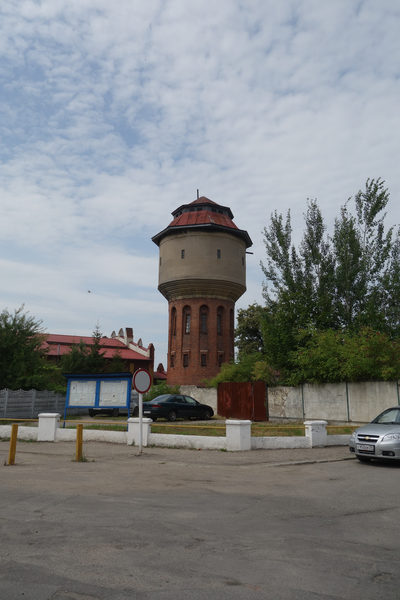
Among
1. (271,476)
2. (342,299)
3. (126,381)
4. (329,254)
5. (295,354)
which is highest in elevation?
(329,254)

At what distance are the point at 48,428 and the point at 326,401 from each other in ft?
44.0

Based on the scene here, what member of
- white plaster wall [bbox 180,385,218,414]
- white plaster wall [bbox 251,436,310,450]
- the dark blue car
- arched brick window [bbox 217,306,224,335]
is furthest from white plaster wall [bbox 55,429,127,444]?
arched brick window [bbox 217,306,224,335]

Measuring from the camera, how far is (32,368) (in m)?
26.4

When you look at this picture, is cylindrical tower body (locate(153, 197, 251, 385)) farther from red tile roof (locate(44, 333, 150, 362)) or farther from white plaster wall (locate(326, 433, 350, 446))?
white plaster wall (locate(326, 433, 350, 446))

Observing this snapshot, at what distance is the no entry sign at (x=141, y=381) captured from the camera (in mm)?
12421

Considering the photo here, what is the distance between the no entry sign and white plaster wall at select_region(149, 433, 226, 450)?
2152 millimetres

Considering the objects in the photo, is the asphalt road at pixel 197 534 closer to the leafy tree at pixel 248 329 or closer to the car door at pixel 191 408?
the car door at pixel 191 408

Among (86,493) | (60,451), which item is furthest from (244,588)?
(60,451)

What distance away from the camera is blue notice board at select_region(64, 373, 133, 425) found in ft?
54.2

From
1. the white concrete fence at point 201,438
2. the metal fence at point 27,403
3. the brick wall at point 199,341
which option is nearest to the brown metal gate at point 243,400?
the white concrete fence at point 201,438

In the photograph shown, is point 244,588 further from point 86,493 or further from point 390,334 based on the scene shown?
point 390,334

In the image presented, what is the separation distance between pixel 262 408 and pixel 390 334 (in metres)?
9.41

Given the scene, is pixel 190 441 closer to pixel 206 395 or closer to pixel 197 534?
pixel 197 534

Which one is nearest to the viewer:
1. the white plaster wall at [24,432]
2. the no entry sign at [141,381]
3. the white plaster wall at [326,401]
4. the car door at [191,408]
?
the no entry sign at [141,381]
